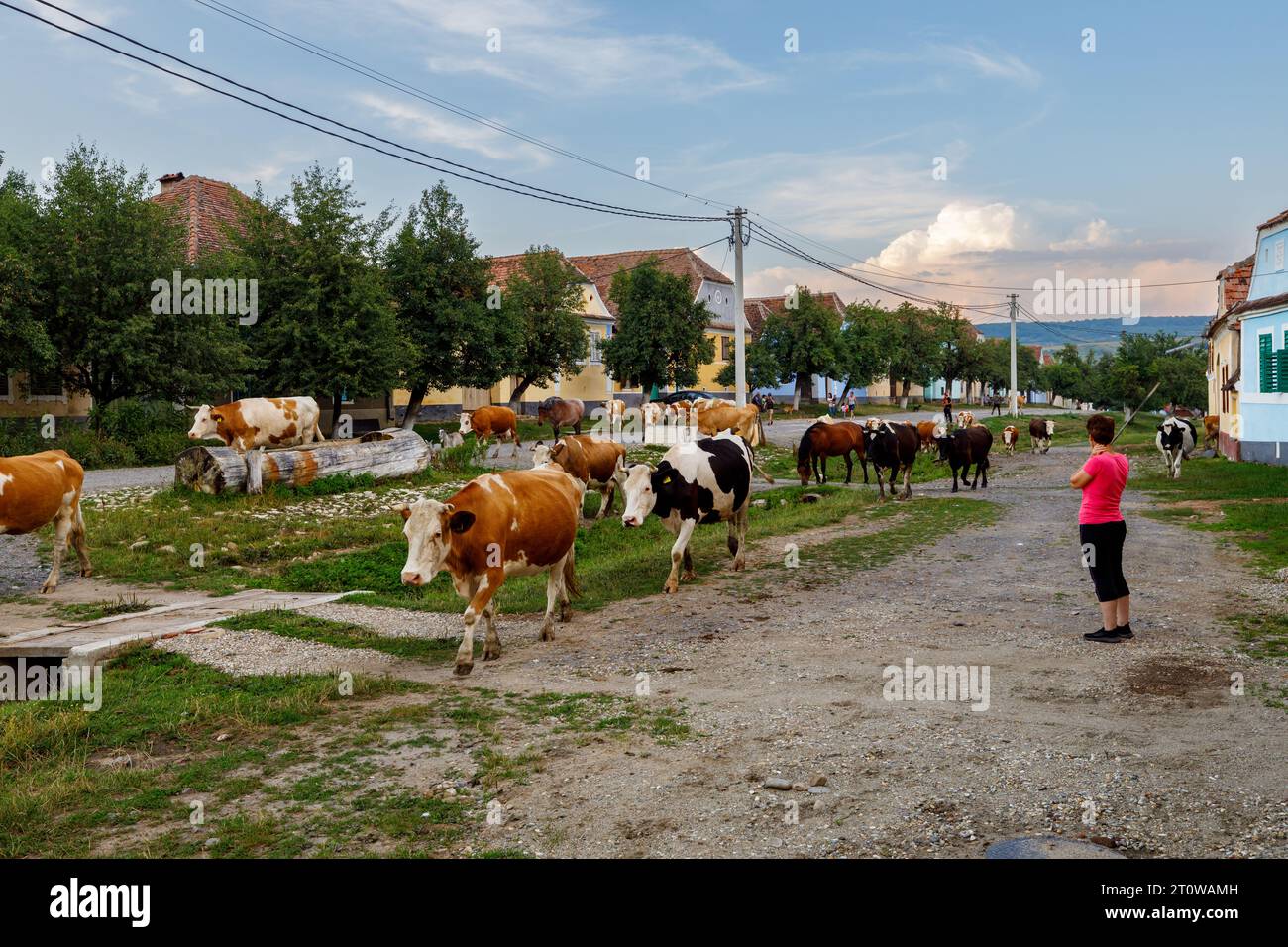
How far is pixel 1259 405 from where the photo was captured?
26578 mm

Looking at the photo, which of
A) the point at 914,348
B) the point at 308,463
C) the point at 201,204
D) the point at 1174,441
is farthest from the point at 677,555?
the point at 914,348

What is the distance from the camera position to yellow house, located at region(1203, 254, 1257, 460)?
2991cm

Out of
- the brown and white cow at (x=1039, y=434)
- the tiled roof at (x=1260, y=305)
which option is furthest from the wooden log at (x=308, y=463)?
the brown and white cow at (x=1039, y=434)

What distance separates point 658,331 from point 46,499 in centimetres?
4097

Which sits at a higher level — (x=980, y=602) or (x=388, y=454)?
(x=388, y=454)

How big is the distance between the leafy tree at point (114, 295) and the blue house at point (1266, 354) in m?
28.3

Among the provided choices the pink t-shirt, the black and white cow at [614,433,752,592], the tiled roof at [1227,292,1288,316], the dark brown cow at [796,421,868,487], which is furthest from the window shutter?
the pink t-shirt

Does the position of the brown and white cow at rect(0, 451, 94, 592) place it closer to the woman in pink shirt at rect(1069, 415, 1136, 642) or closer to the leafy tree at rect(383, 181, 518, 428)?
the woman in pink shirt at rect(1069, 415, 1136, 642)

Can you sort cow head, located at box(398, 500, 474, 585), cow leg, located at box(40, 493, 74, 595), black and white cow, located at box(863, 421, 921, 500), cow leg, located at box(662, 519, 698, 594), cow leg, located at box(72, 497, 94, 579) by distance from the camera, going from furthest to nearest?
black and white cow, located at box(863, 421, 921, 500) < cow leg, located at box(72, 497, 94, 579) < cow leg, located at box(40, 493, 74, 595) < cow leg, located at box(662, 519, 698, 594) < cow head, located at box(398, 500, 474, 585)

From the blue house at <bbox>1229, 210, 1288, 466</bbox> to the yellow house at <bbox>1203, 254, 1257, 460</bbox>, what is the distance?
A: 0.95 m
